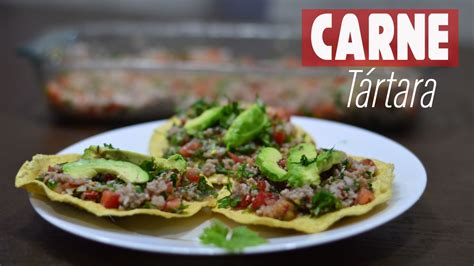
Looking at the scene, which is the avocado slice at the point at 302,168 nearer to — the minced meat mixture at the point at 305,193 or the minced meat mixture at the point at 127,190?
the minced meat mixture at the point at 305,193

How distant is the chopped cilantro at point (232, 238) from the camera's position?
2160mm

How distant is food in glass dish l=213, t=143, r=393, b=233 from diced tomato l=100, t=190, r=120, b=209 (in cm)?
38

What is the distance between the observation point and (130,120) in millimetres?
4281

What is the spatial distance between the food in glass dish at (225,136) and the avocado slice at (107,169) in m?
0.48

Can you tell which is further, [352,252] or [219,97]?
[219,97]

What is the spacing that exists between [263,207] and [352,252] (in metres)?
0.36

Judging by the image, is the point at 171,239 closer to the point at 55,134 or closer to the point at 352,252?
the point at 352,252

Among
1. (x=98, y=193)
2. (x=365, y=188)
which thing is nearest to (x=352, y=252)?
(x=365, y=188)

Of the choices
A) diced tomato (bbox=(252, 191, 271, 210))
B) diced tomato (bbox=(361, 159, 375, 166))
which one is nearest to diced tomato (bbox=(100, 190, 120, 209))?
diced tomato (bbox=(252, 191, 271, 210))

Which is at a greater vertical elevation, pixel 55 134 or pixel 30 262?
pixel 55 134

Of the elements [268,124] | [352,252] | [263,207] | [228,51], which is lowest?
[352,252]

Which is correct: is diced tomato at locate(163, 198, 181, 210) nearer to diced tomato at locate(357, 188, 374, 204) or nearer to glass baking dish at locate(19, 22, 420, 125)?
diced tomato at locate(357, 188, 374, 204)

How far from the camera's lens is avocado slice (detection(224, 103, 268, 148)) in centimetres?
324

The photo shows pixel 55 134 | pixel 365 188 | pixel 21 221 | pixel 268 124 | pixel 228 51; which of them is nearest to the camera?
pixel 365 188
